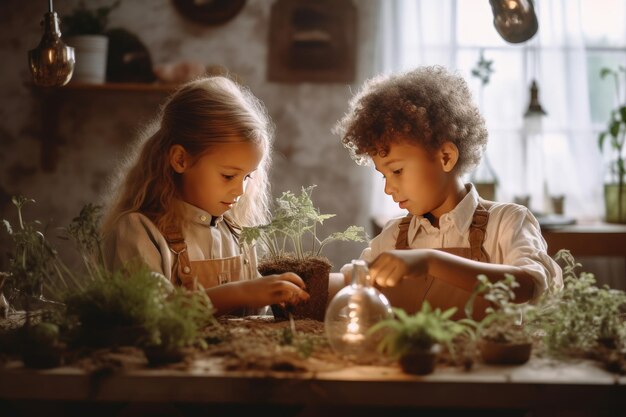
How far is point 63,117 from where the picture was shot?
4.65 metres

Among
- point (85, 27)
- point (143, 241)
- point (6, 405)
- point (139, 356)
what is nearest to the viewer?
point (139, 356)

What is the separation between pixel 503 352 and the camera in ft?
4.52

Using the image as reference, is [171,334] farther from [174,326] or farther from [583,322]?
[583,322]

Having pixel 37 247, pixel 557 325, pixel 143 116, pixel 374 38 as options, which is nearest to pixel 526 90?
pixel 374 38

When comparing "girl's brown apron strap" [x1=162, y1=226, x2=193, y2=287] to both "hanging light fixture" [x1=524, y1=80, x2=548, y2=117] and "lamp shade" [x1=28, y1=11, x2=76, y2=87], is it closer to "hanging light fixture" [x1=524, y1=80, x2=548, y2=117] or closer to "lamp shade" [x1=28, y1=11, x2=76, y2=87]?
"lamp shade" [x1=28, y1=11, x2=76, y2=87]

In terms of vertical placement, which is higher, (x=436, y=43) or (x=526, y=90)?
(x=436, y=43)

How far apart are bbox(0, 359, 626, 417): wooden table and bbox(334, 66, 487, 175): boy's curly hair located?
0.80 metres

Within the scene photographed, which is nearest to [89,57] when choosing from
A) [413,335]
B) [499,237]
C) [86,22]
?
[86,22]

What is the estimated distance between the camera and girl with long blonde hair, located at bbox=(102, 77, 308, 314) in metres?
2.01

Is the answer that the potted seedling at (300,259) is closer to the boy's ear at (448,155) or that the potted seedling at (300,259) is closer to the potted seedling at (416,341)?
the boy's ear at (448,155)

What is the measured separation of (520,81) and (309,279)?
3.25 m

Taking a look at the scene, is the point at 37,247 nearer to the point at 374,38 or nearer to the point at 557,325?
the point at 557,325

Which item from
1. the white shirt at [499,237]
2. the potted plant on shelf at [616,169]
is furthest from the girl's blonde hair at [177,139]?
the potted plant on shelf at [616,169]

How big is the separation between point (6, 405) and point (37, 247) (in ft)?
1.10
